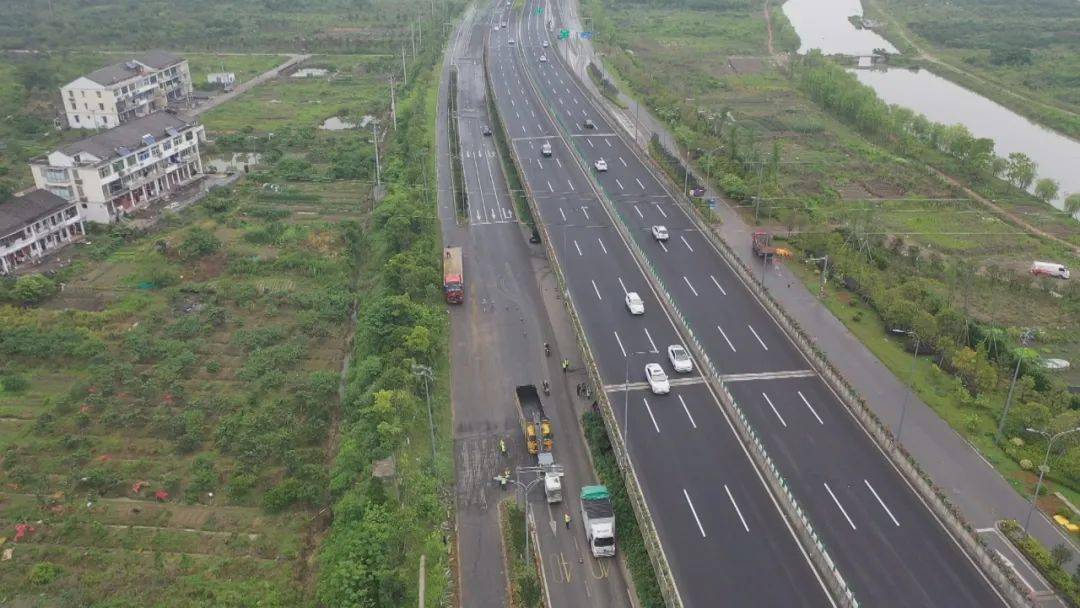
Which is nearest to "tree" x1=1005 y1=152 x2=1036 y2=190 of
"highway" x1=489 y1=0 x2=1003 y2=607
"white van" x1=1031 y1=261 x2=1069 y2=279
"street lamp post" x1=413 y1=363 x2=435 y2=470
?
"white van" x1=1031 y1=261 x2=1069 y2=279

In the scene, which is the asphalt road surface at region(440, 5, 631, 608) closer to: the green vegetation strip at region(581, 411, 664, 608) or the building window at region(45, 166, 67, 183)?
the green vegetation strip at region(581, 411, 664, 608)

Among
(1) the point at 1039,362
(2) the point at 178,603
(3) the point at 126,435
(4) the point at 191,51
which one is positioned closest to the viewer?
(2) the point at 178,603

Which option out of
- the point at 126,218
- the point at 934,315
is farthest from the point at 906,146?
the point at 126,218

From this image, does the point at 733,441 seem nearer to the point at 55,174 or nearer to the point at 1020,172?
the point at 1020,172

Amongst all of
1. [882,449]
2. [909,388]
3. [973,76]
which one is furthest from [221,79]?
[973,76]

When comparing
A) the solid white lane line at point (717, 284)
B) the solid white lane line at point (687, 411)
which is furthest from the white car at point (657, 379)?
the solid white lane line at point (717, 284)

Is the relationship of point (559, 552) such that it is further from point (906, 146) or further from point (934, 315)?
point (906, 146)
